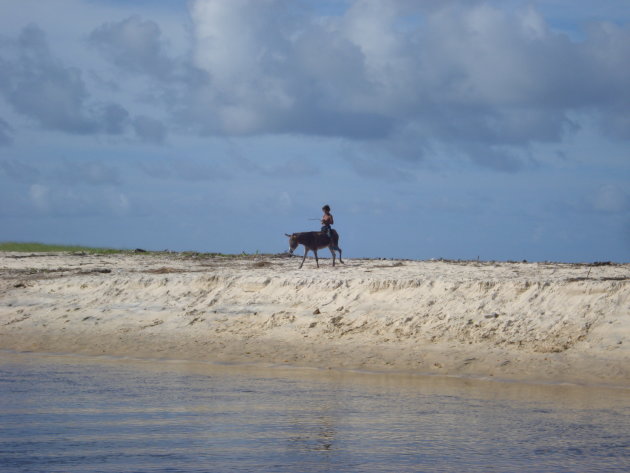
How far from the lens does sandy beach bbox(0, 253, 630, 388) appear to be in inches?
558

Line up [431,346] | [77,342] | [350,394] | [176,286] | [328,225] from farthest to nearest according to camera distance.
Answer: [328,225] < [176,286] < [77,342] < [431,346] < [350,394]

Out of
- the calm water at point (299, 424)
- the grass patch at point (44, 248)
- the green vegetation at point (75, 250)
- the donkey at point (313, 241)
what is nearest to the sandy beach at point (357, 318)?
the calm water at point (299, 424)

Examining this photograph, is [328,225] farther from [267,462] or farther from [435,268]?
[267,462]

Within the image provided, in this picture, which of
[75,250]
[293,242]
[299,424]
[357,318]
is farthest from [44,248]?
[299,424]

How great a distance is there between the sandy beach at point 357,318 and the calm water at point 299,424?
1154mm

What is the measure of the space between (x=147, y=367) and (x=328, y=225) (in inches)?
379

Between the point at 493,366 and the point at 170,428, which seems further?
the point at 493,366

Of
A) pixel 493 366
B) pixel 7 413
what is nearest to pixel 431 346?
pixel 493 366

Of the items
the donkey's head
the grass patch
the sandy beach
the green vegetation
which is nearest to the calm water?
the sandy beach

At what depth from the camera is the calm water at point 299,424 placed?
8.08 meters

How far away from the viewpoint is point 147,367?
14.8 metres

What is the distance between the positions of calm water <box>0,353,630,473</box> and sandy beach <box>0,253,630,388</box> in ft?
3.79

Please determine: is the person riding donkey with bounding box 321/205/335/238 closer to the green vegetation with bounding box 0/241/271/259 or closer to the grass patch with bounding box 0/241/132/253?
the green vegetation with bounding box 0/241/271/259

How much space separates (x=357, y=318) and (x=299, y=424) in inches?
259
